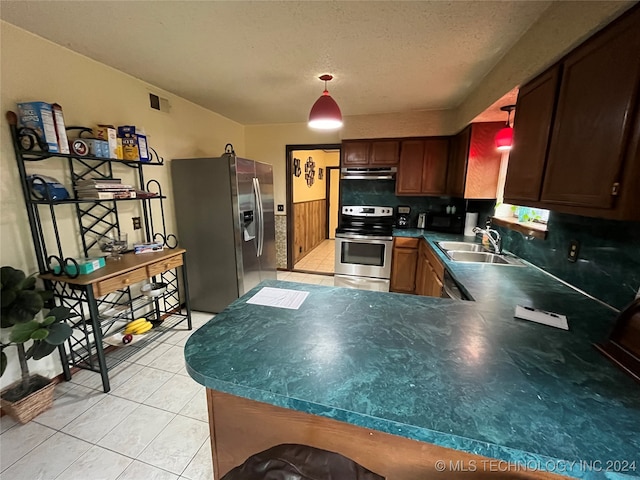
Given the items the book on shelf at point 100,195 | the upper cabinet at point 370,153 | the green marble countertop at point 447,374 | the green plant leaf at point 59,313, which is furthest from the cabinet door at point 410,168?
the green plant leaf at point 59,313

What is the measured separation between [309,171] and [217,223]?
9.79ft

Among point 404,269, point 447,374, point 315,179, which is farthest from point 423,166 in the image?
point 447,374

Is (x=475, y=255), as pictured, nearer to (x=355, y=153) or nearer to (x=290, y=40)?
(x=355, y=153)

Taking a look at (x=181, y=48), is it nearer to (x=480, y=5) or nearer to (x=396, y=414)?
(x=480, y=5)

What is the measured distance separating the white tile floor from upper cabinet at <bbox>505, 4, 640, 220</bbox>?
2.23 m

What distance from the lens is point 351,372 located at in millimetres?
813

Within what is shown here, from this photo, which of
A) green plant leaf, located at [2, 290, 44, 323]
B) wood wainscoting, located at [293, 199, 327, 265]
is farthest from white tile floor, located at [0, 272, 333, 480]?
wood wainscoting, located at [293, 199, 327, 265]

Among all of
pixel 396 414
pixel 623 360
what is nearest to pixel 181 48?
pixel 396 414

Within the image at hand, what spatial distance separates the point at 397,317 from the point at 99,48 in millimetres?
2761

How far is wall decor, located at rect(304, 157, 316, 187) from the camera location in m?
5.24

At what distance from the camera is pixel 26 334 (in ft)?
4.91

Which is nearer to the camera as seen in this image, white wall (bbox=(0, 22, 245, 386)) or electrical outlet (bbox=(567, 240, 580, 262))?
electrical outlet (bbox=(567, 240, 580, 262))

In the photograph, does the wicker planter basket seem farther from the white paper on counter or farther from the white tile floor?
the white paper on counter

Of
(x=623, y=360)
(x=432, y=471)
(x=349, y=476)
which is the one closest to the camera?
(x=349, y=476)
